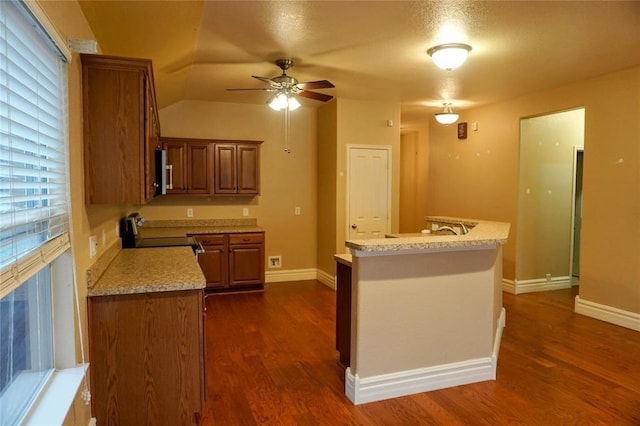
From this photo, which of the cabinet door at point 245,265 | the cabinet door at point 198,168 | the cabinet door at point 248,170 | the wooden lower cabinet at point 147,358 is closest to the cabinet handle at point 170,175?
the cabinet door at point 198,168

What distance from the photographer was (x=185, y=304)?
2383 mm

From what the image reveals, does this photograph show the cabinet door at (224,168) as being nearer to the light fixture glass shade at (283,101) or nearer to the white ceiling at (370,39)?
the white ceiling at (370,39)

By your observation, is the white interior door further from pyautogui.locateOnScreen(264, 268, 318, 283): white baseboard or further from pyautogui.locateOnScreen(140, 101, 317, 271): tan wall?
pyautogui.locateOnScreen(264, 268, 318, 283): white baseboard

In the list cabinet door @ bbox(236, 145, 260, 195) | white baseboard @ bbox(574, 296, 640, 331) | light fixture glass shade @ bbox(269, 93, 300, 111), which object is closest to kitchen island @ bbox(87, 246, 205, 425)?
light fixture glass shade @ bbox(269, 93, 300, 111)

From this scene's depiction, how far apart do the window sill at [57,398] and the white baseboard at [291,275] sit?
13.9 ft

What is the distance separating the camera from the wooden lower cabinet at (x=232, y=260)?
543 cm

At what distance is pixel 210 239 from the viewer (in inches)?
214

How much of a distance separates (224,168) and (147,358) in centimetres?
368

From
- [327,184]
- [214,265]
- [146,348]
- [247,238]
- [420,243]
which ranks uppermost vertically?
[327,184]

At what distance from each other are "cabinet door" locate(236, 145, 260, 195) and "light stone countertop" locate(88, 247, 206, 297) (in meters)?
2.52

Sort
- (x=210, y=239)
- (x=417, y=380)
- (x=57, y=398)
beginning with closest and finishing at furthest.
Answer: (x=57, y=398) → (x=417, y=380) → (x=210, y=239)

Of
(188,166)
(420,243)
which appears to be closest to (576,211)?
(420,243)

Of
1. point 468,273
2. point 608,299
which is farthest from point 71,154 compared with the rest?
point 608,299

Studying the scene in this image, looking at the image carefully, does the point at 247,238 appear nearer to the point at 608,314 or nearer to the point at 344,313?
the point at 344,313
